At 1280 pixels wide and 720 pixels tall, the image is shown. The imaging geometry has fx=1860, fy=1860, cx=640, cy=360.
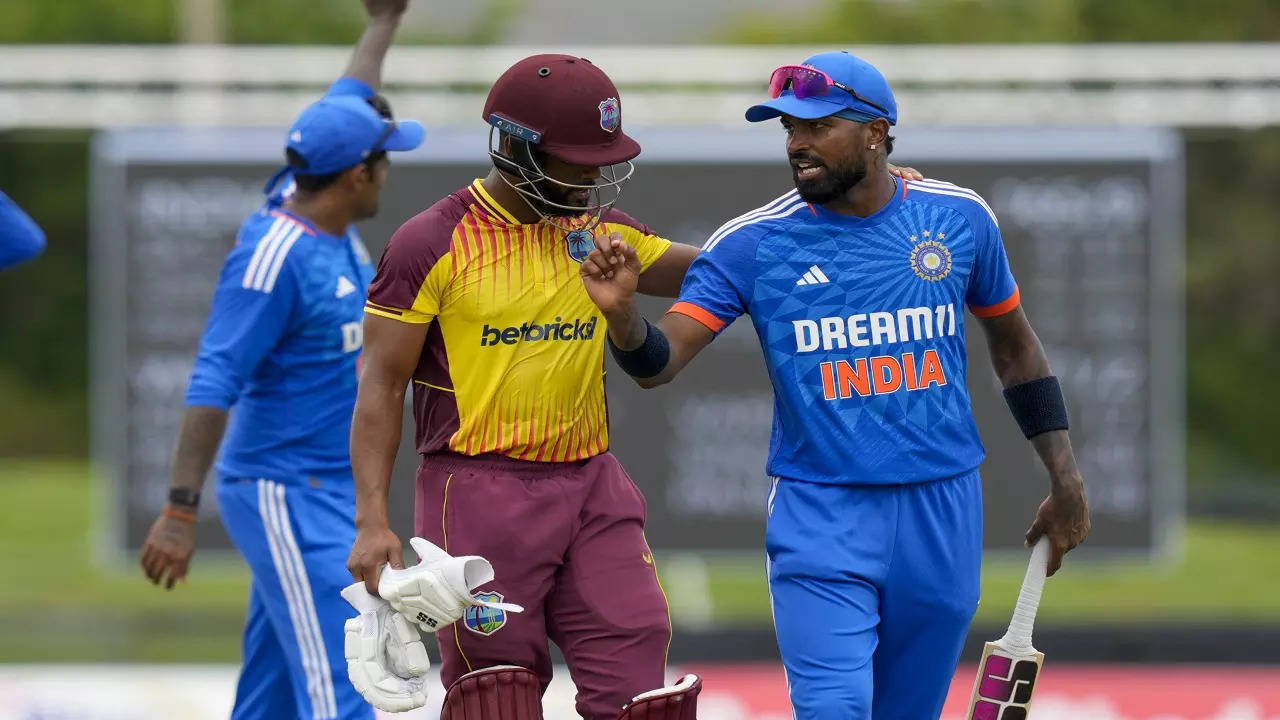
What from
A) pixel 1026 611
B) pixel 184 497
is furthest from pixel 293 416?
pixel 1026 611

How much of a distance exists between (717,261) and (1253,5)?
917 inches

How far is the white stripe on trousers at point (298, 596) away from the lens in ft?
17.1

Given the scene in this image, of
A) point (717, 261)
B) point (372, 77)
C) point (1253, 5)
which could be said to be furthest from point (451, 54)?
point (1253, 5)

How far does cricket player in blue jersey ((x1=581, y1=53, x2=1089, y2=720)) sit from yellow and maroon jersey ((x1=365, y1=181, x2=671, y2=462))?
237mm

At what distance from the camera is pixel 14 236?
16.9 feet

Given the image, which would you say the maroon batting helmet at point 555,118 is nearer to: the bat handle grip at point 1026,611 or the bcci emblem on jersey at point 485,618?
the bcci emblem on jersey at point 485,618

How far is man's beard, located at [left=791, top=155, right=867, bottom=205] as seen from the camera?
4.50 m

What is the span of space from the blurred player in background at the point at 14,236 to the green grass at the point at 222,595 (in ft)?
14.7

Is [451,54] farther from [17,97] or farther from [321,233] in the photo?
[321,233]

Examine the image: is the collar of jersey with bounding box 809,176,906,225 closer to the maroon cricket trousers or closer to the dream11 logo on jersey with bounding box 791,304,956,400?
the dream11 logo on jersey with bounding box 791,304,956,400

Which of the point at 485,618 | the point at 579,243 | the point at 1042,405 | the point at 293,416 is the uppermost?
the point at 579,243

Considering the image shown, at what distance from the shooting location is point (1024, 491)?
Result: 920 centimetres

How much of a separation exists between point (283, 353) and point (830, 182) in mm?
1822

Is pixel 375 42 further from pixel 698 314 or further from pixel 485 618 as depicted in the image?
pixel 485 618
